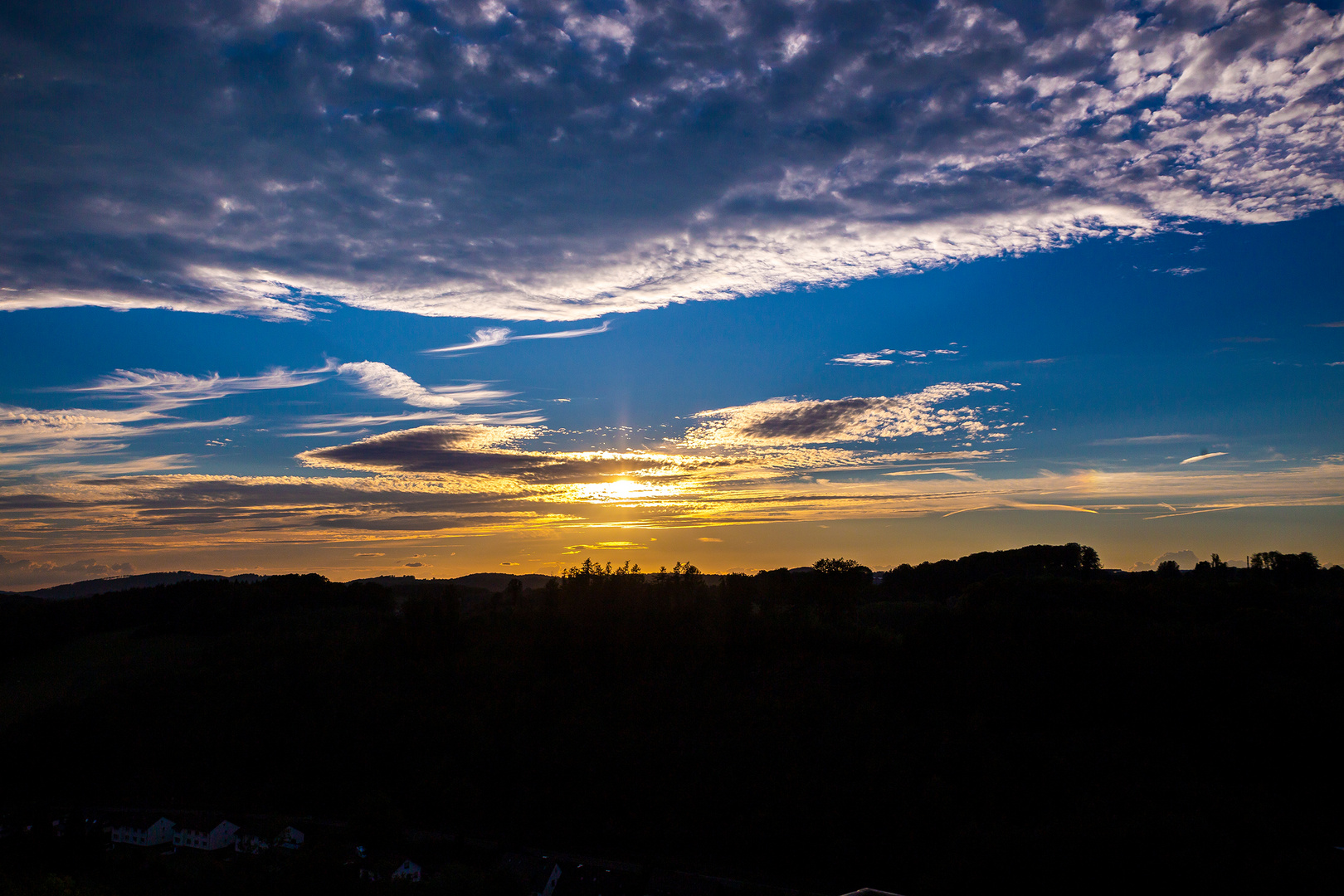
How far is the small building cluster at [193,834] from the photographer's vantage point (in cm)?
3941

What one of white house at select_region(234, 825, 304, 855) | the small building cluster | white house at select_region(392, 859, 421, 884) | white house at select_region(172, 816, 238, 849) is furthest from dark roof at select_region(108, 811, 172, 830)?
white house at select_region(392, 859, 421, 884)

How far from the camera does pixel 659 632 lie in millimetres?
67375

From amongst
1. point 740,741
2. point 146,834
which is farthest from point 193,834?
point 740,741

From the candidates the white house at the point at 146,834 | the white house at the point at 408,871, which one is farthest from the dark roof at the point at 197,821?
the white house at the point at 408,871

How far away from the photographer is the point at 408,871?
120 ft

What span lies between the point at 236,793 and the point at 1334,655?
83.3m

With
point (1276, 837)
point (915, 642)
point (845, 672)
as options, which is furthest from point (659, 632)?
point (1276, 837)

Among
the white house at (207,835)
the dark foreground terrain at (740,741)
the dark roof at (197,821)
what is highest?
the dark foreground terrain at (740,741)

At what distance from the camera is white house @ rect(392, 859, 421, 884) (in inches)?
1409

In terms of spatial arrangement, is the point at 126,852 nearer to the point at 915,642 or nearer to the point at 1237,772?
the point at 915,642

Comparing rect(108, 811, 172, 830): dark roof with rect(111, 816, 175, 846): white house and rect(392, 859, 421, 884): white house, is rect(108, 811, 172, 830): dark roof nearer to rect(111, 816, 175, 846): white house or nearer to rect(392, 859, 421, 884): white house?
rect(111, 816, 175, 846): white house

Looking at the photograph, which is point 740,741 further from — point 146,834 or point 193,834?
point 146,834

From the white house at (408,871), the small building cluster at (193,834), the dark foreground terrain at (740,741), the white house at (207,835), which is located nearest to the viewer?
the dark foreground terrain at (740,741)

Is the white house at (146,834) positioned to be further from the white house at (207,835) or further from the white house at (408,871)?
the white house at (408,871)
